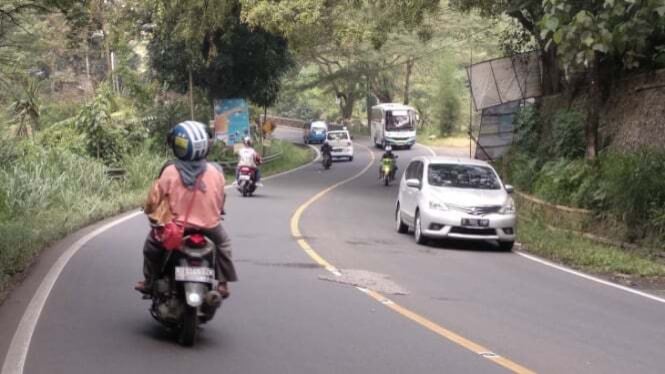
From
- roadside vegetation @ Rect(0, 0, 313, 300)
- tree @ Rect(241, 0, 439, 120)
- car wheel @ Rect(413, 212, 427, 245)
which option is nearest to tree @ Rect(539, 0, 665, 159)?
car wheel @ Rect(413, 212, 427, 245)

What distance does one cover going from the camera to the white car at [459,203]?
1647 centimetres

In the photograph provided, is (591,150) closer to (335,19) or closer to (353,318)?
→ (335,19)

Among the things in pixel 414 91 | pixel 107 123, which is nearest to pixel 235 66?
pixel 107 123

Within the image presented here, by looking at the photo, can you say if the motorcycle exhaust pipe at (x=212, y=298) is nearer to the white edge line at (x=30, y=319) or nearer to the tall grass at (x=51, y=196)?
the white edge line at (x=30, y=319)

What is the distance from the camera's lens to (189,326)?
7758 millimetres

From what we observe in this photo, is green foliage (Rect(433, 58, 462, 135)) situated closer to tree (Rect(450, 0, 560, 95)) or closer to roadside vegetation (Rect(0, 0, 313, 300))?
roadside vegetation (Rect(0, 0, 313, 300))

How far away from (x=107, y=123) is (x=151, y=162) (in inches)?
99.7

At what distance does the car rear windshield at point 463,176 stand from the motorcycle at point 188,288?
10279 mm

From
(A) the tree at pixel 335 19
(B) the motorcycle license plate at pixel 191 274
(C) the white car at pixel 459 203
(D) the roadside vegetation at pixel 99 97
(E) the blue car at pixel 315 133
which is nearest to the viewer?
(B) the motorcycle license plate at pixel 191 274

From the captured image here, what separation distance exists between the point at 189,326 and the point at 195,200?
1068 millimetres

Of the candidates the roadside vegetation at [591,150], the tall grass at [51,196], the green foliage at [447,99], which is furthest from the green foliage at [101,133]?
the green foliage at [447,99]

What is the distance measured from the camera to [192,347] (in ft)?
26.1

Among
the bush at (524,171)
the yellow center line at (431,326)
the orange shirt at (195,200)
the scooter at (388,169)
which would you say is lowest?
the scooter at (388,169)

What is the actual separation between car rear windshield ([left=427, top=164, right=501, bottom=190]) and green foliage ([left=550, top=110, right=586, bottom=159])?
21.7ft
